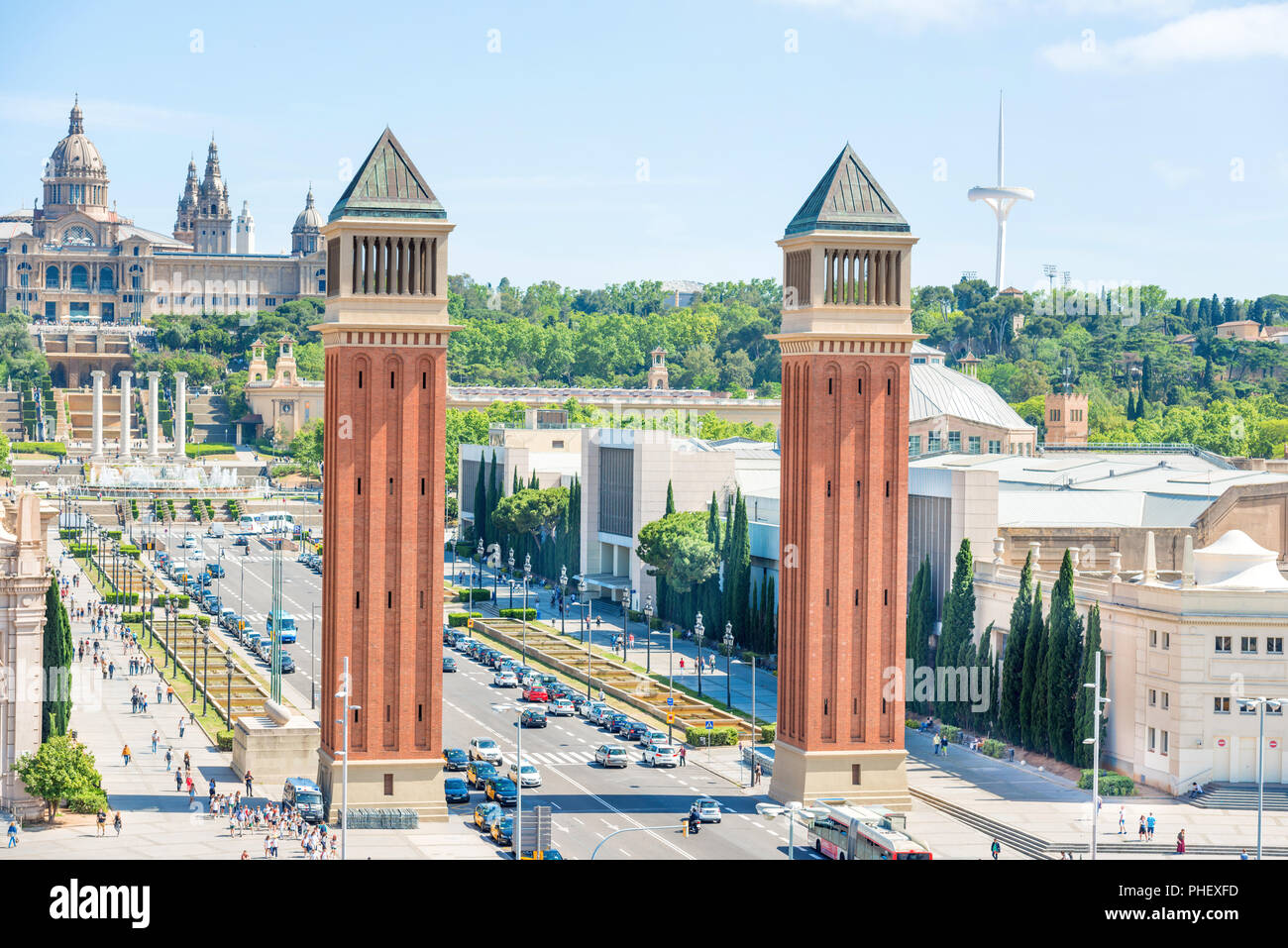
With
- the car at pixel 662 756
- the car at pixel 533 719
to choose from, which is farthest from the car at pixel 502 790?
the car at pixel 533 719

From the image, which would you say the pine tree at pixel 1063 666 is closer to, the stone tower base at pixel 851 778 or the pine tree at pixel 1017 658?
the pine tree at pixel 1017 658

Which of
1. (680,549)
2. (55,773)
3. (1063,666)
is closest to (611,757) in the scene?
(1063,666)

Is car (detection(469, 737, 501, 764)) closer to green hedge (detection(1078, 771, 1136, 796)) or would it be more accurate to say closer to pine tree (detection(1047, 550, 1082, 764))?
pine tree (detection(1047, 550, 1082, 764))

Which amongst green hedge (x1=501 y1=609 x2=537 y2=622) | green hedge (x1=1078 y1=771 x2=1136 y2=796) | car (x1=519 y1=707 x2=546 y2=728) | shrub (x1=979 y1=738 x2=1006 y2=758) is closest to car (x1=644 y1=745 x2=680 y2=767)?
car (x1=519 y1=707 x2=546 y2=728)

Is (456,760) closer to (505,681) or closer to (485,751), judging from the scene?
(485,751)

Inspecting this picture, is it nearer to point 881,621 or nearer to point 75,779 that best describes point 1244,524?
point 881,621

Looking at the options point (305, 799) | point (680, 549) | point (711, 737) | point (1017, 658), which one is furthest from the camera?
point (680, 549)
